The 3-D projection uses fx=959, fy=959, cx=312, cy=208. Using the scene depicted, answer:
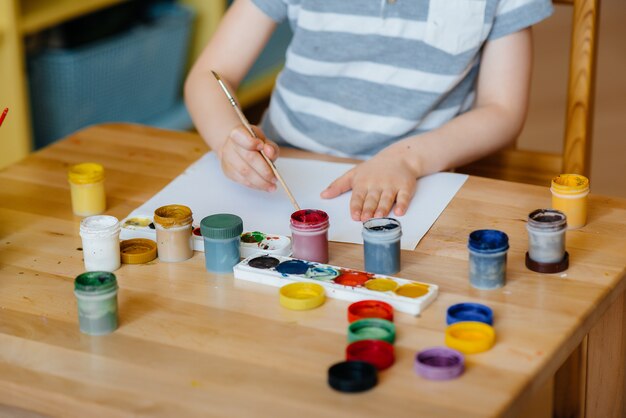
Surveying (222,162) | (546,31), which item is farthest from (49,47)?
(546,31)

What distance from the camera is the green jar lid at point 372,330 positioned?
2.75 ft

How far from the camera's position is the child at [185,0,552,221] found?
1308mm

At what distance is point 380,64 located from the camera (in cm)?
139

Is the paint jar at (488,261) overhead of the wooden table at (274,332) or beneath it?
overhead

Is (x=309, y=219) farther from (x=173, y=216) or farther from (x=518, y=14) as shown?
(x=518, y=14)

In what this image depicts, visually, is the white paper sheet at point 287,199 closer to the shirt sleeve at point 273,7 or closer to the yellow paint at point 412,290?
the yellow paint at point 412,290

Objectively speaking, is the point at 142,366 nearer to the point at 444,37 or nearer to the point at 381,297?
the point at 381,297

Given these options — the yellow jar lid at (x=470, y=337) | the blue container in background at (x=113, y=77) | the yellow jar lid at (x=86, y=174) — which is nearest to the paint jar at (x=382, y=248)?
the yellow jar lid at (x=470, y=337)

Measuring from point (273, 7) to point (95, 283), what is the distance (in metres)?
0.69

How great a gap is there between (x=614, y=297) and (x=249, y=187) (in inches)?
18.5

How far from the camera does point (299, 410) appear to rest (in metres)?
0.75

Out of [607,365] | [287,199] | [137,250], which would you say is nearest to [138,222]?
[137,250]

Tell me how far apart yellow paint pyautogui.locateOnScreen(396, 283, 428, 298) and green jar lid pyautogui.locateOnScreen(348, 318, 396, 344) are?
0.06m

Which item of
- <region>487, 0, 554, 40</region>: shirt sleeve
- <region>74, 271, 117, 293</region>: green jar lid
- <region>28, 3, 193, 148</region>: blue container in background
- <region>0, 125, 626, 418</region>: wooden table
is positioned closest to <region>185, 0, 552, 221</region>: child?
<region>487, 0, 554, 40</region>: shirt sleeve
